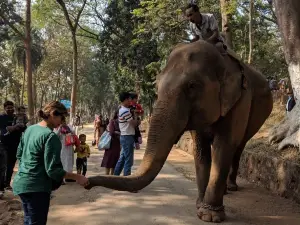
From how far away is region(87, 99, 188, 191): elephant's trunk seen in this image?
3902 mm

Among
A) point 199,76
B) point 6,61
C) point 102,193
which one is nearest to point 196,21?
point 199,76

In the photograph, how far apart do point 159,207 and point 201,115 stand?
80.4 inches

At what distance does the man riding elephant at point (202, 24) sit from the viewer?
5.46 m

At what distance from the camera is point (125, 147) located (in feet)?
24.0

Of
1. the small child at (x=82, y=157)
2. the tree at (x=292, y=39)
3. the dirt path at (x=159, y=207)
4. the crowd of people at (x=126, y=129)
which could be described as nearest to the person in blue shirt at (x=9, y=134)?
the dirt path at (x=159, y=207)

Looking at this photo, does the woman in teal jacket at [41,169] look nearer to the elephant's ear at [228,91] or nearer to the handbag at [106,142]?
the elephant's ear at [228,91]

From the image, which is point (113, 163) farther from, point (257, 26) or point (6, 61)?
point (6, 61)

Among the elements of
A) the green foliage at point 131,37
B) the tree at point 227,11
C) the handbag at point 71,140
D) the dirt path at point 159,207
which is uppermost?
the green foliage at point 131,37

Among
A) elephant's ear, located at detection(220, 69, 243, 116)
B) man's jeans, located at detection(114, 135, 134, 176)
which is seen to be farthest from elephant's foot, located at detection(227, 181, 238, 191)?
elephant's ear, located at detection(220, 69, 243, 116)

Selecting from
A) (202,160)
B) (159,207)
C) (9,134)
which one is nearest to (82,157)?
(9,134)

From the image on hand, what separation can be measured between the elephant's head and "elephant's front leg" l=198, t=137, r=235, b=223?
577 mm

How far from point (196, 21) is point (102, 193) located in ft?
11.4

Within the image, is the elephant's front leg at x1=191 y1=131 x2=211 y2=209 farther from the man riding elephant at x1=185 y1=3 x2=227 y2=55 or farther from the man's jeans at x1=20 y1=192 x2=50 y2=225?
the man's jeans at x1=20 y1=192 x2=50 y2=225

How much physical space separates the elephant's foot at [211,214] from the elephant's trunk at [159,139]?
1388 mm
